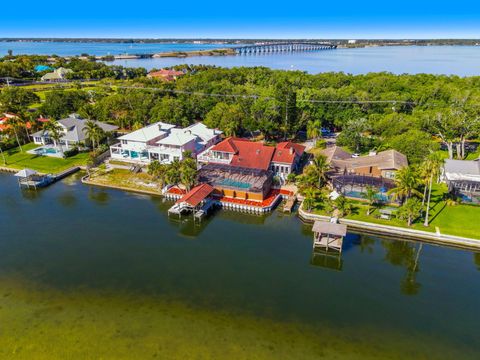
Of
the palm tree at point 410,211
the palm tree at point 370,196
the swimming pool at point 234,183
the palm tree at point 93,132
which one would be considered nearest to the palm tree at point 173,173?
the swimming pool at point 234,183

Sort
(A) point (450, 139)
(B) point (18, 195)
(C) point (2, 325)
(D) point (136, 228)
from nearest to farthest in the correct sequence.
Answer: (C) point (2, 325)
(D) point (136, 228)
(B) point (18, 195)
(A) point (450, 139)

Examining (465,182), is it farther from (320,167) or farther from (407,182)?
(320,167)

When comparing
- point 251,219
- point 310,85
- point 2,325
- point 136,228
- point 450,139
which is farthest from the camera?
point 310,85

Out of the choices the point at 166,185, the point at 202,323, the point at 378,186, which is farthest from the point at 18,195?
the point at 378,186

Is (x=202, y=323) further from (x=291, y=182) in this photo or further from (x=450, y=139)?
(x=450, y=139)

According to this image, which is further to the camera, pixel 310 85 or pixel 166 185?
pixel 310 85

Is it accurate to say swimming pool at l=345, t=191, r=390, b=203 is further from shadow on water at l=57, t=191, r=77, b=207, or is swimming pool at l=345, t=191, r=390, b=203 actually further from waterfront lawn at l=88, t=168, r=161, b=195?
shadow on water at l=57, t=191, r=77, b=207

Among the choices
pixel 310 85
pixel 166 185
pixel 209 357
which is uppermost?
pixel 310 85

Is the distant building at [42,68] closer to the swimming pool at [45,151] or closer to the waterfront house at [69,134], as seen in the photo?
the waterfront house at [69,134]
